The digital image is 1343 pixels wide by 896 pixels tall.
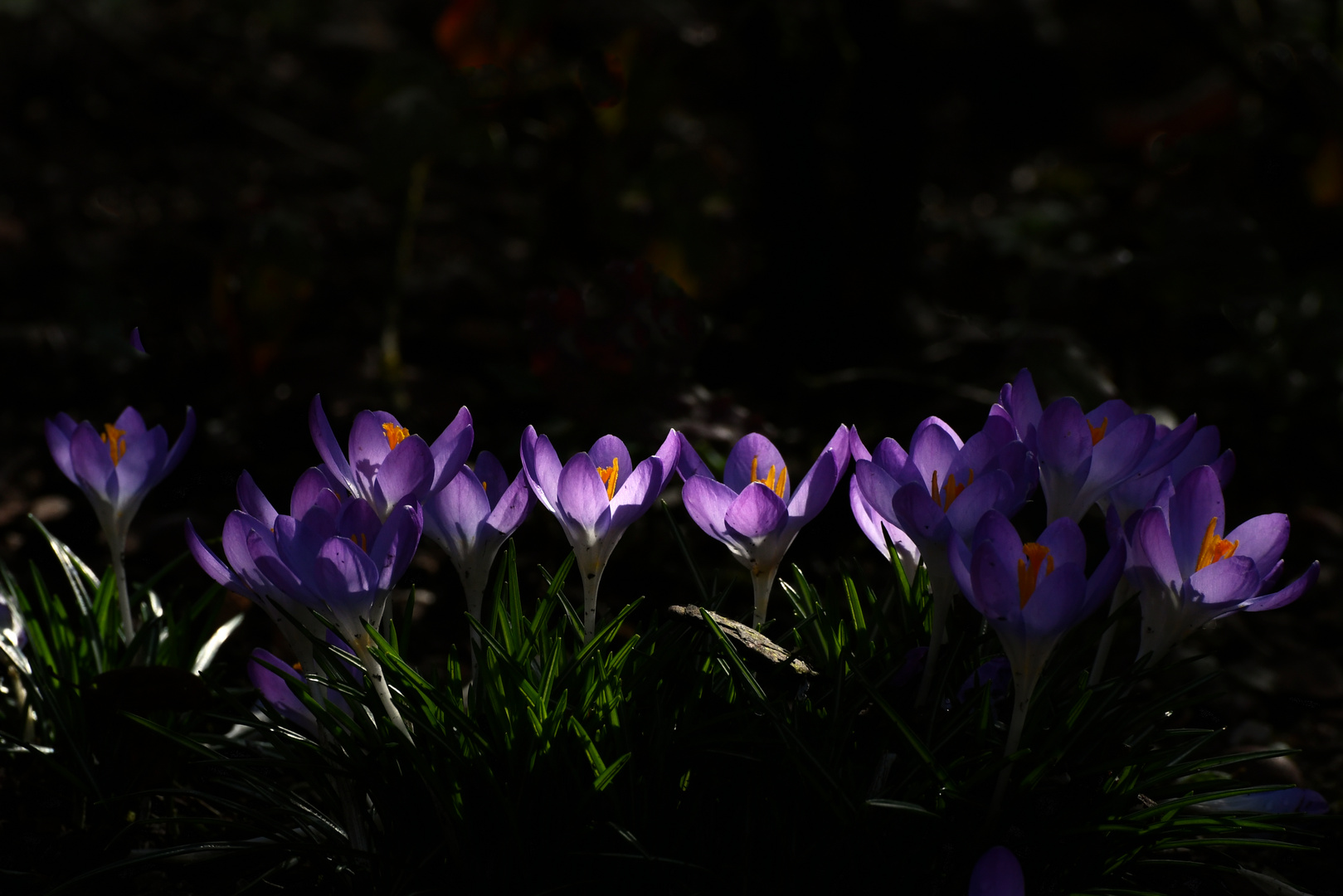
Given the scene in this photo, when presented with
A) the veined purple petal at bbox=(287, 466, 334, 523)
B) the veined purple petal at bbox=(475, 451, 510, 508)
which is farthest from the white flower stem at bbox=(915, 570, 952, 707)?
the veined purple petal at bbox=(287, 466, 334, 523)

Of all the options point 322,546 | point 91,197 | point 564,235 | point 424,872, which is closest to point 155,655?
point 424,872

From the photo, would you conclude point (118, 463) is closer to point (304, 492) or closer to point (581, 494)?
point (304, 492)

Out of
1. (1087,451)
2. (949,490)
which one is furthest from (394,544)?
(1087,451)

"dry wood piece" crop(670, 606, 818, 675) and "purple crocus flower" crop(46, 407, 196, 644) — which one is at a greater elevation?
"dry wood piece" crop(670, 606, 818, 675)

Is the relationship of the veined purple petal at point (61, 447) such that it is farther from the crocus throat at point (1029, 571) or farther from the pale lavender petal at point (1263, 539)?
the pale lavender petal at point (1263, 539)

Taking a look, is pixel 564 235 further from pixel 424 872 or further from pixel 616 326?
pixel 424 872

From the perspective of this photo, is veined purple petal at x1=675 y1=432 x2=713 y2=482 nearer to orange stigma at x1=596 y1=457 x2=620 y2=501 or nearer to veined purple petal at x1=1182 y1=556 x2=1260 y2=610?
orange stigma at x1=596 y1=457 x2=620 y2=501

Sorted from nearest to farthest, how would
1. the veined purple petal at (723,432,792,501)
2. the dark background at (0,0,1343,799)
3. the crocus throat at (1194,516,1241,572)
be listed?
the crocus throat at (1194,516,1241,572) → the veined purple petal at (723,432,792,501) → the dark background at (0,0,1343,799)
